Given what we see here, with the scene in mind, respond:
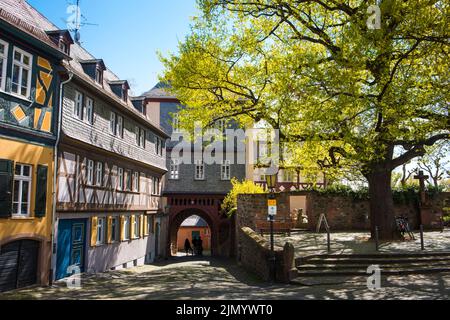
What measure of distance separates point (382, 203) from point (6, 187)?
45.5 feet

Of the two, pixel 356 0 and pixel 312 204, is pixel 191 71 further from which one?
pixel 312 204

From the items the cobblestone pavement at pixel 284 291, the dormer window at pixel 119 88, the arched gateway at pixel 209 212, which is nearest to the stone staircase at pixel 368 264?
the cobblestone pavement at pixel 284 291

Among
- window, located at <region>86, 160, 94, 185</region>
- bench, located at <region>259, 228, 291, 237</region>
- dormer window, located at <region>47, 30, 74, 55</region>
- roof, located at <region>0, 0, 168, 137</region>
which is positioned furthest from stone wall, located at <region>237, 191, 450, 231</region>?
dormer window, located at <region>47, 30, 74, 55</region>

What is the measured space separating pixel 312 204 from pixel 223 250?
12.8 meters

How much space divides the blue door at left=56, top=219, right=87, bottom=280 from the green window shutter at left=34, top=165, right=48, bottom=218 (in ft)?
6.15

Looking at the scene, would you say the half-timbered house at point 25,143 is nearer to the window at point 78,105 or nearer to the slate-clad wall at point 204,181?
the window at point 78,105

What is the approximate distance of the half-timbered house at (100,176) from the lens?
15742mm

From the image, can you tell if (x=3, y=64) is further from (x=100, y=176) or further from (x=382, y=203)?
(x=382, y=203)

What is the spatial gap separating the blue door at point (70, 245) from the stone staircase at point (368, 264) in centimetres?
869

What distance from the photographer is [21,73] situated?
1269cm

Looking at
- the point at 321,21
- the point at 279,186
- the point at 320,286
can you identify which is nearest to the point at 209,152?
the point at 279,186

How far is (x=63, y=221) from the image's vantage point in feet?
51.3

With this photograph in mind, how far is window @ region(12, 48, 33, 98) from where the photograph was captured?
40.9ft

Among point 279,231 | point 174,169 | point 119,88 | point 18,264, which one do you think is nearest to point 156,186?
point 174,169
